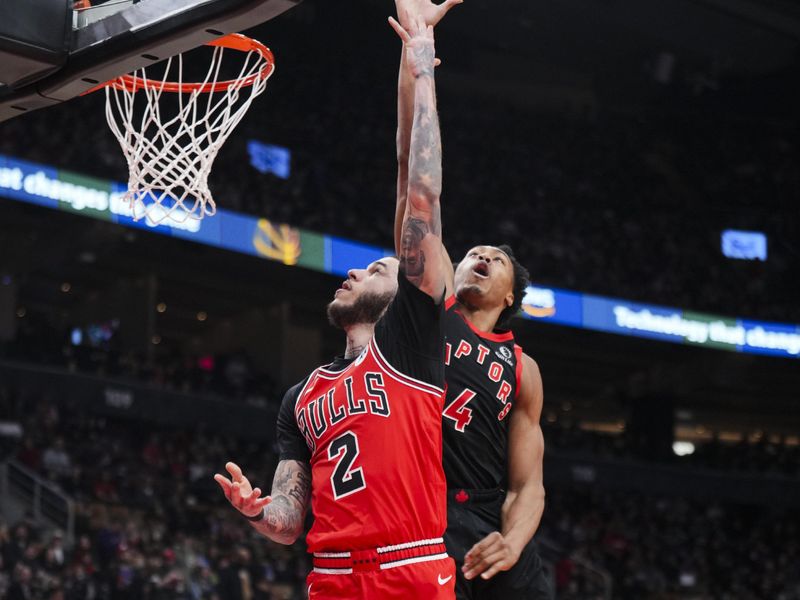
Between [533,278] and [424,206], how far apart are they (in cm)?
1956

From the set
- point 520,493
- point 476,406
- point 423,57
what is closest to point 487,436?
point 476,406

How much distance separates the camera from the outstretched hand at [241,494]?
11.4 ft

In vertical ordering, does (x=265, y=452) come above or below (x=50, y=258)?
below

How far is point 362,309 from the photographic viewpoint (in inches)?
155

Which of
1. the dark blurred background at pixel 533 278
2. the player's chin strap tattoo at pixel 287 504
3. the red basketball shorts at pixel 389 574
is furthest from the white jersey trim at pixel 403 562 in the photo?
the dark blurred background at pixel 533 278

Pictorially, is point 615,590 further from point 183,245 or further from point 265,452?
point 183,245

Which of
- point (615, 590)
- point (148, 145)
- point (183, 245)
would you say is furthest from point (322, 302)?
point (148, 145)

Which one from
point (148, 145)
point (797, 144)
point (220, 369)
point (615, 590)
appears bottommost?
point (615, 590)

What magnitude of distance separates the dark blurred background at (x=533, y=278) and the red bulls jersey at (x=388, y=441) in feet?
34.2

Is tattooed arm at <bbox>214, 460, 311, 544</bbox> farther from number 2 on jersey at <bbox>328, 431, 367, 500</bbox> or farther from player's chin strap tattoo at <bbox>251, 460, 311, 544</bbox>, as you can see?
number 2 on jersey at <bbox>328, 431, 367, 500</bbox>

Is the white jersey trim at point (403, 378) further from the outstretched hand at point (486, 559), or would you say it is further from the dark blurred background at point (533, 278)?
the dark blurred background at point (533, 278)

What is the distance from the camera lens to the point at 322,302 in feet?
76.3

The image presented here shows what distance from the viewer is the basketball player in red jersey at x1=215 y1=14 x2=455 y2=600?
3545 mm

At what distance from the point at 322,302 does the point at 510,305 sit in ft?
61.8
